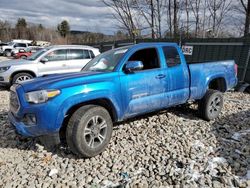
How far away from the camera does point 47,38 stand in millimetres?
68438

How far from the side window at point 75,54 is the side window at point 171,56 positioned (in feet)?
19.0

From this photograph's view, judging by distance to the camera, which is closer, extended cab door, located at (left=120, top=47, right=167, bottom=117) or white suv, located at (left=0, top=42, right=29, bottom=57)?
extended cab door, located at (left=120, top=47, right=167, bottom=117)

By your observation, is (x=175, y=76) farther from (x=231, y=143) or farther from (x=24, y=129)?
(x=24, y=129)

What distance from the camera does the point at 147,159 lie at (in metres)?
4.03

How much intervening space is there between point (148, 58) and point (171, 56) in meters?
0.51

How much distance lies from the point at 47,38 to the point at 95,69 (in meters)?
68.2

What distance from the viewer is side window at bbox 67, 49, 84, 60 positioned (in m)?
10.2

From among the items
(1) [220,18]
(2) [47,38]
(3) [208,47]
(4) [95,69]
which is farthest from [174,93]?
(2) [47,38]

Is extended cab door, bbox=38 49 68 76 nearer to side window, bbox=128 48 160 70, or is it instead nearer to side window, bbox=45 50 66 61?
side window, bbox=45 50 66 61

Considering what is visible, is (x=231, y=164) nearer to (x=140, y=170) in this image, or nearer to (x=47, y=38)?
(x=140, y=170)

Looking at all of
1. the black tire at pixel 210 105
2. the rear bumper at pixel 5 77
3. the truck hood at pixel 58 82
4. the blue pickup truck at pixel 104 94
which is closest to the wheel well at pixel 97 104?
the blue pickup truck at pixel 104 94

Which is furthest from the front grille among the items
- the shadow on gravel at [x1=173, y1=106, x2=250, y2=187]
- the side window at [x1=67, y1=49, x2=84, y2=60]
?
the side window at [x1=67, y1=49, x2=84, y2=60]

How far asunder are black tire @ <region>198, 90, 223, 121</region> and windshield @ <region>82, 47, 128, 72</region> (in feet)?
7.16

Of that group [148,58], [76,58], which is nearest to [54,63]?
[76,58]
